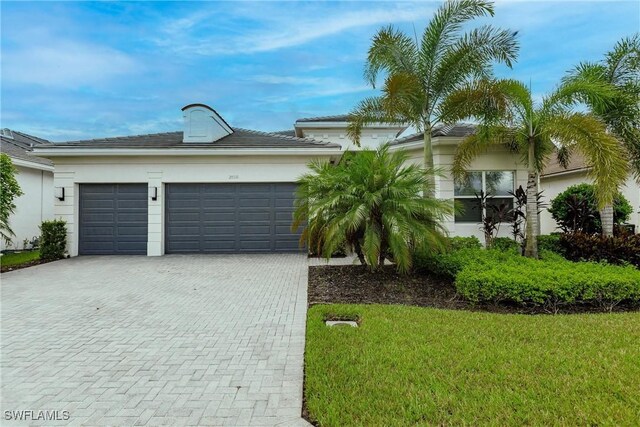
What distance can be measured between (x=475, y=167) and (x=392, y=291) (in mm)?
6767

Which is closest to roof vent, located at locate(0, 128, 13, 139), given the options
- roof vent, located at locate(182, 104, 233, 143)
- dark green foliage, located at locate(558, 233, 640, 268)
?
roof vent, located at locate(182, 104, 233, 143)

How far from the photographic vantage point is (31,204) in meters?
14.4

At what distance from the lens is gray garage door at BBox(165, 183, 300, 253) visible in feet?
40.8

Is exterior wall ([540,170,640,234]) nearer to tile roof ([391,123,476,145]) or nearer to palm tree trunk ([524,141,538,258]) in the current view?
tile roof ([391,123,476,145])

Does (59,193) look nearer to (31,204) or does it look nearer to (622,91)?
(31,204)

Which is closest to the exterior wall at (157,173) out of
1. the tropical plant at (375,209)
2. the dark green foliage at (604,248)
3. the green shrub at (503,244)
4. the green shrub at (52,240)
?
the green shrub at (52,240)

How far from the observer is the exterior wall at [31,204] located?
45.2 ft

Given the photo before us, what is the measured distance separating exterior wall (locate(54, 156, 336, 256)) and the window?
5.12 meters

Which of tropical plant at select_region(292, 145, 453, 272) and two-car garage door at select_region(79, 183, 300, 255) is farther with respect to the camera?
two-car garage door at select_region(79, 183, 300, 255)

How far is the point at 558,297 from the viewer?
19.5 ft

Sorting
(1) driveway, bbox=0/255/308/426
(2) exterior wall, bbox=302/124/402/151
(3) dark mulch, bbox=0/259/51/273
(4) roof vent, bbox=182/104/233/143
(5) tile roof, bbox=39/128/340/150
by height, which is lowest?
(1) driveway, bbox=0/255/308/426

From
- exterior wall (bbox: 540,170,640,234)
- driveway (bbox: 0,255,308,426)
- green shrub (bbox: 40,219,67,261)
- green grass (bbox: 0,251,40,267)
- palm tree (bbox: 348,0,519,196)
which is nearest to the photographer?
driveway (bbox: 0,255,308,426)

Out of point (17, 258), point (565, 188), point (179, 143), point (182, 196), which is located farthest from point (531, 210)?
point (17, 258)

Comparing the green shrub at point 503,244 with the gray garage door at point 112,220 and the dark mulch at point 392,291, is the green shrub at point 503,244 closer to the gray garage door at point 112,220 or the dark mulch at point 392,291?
the dark mulch at point 392,291
